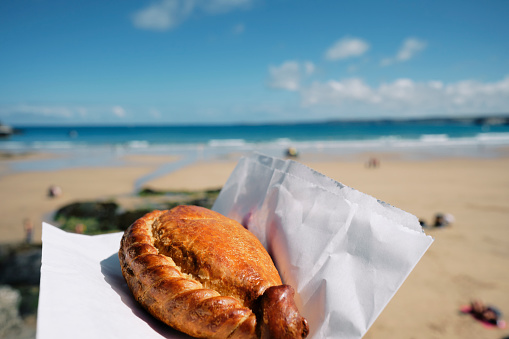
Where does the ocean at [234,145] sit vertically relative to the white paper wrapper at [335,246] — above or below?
below

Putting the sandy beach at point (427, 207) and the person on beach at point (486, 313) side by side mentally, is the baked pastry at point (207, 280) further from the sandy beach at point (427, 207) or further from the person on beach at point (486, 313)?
the person on beach at point (486, 313)

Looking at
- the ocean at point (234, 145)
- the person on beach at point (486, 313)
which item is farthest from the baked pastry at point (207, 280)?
the ocean at point (234, 145)

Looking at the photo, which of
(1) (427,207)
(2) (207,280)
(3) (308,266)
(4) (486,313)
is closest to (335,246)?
(3) (308,266)

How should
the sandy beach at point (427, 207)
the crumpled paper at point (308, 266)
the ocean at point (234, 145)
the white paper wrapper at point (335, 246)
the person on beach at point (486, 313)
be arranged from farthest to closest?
the ocean at point (234, 145), the sandy beach at point (427, 207), the person on beach at point (486, 313), the white paper wrapper at point (335, 246), the crumpled paper at point (308, 266)

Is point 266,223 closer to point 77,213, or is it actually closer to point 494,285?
point 494,285

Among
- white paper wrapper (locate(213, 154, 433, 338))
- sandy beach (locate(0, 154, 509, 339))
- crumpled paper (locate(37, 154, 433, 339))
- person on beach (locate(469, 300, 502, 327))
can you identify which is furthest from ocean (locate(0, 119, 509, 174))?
white paper wrapper (locate(213, 154, 433, 338))

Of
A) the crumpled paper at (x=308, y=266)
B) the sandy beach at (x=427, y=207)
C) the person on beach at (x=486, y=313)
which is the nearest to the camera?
the crumpled paper at (x=308, y=266)

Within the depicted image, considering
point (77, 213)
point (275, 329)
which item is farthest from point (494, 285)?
point (77, 213)
